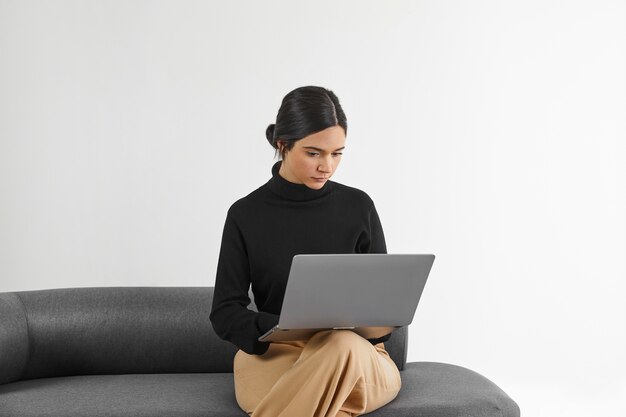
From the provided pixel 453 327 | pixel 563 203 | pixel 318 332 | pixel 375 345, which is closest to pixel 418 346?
pixel 453 327

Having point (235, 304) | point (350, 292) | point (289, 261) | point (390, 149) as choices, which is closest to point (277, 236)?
point (289, 261)

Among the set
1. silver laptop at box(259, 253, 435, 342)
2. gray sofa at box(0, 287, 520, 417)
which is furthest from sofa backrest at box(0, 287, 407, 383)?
silver laptop at box(259, 253, 435, 342)

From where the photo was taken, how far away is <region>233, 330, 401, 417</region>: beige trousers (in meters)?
2.60

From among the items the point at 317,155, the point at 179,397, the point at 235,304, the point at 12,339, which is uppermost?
the point at 317,155

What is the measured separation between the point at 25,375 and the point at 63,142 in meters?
1.10

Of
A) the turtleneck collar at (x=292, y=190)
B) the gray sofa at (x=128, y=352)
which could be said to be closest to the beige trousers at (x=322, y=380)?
the gray sofa at (x=128, y=352)

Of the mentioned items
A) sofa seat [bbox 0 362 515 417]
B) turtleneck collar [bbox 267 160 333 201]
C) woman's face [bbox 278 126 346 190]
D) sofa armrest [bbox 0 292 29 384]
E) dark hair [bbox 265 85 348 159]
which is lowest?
sofa seat [bbox 0 362 515 417]

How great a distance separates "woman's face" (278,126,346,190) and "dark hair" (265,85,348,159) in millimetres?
17

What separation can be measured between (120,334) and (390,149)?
150 centimetres

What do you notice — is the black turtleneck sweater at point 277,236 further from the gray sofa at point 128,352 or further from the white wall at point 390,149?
the white wall at point 390,149

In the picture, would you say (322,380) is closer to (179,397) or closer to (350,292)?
(350,292)

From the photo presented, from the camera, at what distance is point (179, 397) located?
119 inches

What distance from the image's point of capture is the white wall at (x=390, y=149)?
4.05m

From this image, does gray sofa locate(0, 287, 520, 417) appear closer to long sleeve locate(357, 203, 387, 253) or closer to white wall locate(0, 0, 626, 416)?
long sleeve locate(357, 203, 387, 253)
